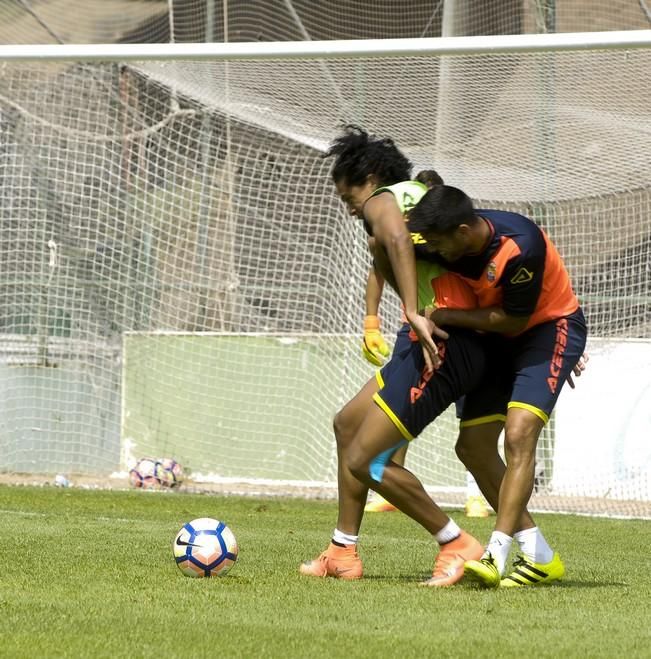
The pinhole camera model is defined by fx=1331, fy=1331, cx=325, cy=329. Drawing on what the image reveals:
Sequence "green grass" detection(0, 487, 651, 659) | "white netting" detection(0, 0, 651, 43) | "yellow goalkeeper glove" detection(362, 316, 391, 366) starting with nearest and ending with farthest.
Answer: "green grass" detection(0, 487, 651, 659) < "yellow goalkeeper glove" detection(362, 316, 391, 366) < "white netting" detection(0, 0, 651, 43)

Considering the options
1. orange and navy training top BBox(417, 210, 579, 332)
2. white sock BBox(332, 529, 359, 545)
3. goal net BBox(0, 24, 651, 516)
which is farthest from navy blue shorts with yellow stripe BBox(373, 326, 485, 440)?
goal net BBox(0, 24, 651, 516)

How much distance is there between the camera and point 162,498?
11.4 meters

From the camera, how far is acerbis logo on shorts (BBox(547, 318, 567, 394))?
19.3 feet

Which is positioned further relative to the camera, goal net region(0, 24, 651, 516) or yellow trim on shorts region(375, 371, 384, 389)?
goal net region(0, 24, 651, 516)

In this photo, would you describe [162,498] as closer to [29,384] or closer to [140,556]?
[29,384]

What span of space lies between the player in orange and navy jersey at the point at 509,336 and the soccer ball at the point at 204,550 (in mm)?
1101

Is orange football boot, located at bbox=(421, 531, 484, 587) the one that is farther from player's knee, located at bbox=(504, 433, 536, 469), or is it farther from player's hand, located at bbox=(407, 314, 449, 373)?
player's hand, located at bbox=(407, 314, 449, 373)

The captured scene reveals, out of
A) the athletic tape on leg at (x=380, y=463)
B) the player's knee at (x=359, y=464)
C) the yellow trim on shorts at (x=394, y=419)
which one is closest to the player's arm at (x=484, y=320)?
the yellow trim on shorts at (x=394, y=419)

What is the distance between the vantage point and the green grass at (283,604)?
4.23 metres

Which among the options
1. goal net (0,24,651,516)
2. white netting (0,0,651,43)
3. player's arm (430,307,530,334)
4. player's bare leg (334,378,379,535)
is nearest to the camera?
player's arm (430,307,530,334)

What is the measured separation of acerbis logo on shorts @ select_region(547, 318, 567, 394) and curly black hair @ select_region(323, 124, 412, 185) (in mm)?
1103

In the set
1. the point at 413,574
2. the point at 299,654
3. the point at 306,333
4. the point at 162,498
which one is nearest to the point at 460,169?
the point at 306,333

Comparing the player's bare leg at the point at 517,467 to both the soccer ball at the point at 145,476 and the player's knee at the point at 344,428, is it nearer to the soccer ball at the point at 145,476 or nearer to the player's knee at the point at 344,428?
the player's knee at the point at 344,428

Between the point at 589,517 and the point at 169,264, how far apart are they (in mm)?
5081
